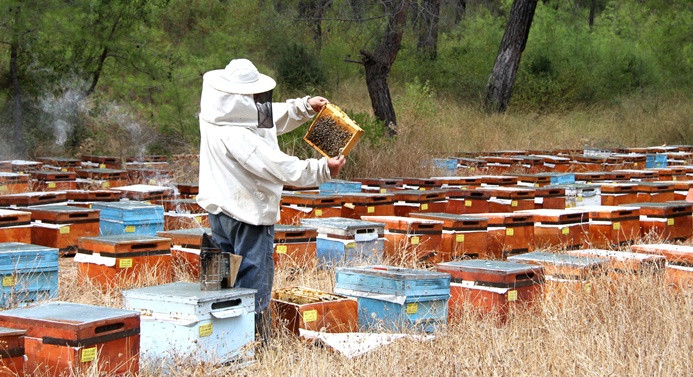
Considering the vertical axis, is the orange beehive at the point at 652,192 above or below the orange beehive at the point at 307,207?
above

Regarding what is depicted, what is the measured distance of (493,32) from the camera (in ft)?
103

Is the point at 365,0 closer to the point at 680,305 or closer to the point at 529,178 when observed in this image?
the point at 529,178

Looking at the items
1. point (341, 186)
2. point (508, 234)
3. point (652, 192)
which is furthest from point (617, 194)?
point (341, 186)

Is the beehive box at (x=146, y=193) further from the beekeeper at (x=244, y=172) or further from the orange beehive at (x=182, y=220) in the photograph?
the beekeeper at (x=244, y=172)

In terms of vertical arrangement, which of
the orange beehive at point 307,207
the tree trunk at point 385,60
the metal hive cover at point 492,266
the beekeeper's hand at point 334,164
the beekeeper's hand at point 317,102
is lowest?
the metal hive cover at point 492,266

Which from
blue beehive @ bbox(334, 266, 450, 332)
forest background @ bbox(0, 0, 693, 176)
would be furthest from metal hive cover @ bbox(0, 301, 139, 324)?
forest background @ bbox(0, 0, 693, 176)

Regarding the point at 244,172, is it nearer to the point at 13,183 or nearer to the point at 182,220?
the point at 182,220

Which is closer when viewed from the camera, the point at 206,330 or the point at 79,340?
the point at 79,340

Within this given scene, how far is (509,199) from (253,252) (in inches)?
218

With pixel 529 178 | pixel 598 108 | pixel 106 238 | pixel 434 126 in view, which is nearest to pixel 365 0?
pixel 434 126

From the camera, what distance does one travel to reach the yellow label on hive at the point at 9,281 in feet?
20.6

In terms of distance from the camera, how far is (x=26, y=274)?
640cm

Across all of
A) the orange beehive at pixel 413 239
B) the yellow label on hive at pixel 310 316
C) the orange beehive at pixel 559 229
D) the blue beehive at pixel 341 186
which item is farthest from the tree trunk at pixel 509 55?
the yellow label on hive at pixel 310 316

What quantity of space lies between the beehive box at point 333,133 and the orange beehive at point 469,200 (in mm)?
4940
